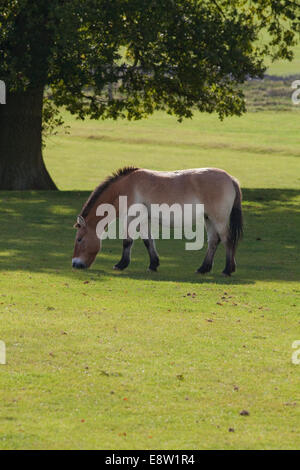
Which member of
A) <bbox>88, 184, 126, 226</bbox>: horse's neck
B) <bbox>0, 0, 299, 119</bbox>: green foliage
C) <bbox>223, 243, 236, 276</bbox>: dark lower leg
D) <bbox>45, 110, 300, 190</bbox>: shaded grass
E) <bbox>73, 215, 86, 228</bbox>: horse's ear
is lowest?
<bbox>45, 110, 300, 190</bbox>: shaded grass

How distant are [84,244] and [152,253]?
137cm

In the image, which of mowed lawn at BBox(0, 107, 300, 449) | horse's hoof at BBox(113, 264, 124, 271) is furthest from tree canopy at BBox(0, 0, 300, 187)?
horse's hoof at BBox(113, 264, 124, 271)

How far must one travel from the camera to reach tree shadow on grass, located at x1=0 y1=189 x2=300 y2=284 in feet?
54.2

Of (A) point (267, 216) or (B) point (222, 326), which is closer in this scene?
(B) point (222, 326)

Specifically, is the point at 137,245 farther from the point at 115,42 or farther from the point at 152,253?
the point at 115,42

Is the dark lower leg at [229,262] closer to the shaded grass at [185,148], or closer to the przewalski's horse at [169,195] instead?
the przewalski's horse at [169,195]

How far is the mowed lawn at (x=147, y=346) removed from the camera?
25.8ft

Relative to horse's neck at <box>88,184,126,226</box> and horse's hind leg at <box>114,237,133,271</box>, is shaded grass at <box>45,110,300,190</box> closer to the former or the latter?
horse's hind leg at <box>114,237,133,271</box>

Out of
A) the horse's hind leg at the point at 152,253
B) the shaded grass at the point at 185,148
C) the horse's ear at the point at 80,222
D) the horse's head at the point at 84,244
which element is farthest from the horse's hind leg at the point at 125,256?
the shaded grass at the point at 185,148

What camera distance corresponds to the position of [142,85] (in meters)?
31.4

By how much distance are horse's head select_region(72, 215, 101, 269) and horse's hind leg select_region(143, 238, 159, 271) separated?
3.25 feet

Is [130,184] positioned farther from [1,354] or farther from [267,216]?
[267,216]

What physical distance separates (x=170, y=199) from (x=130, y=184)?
0.83 m

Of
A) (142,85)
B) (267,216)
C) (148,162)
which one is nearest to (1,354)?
(267,216)
